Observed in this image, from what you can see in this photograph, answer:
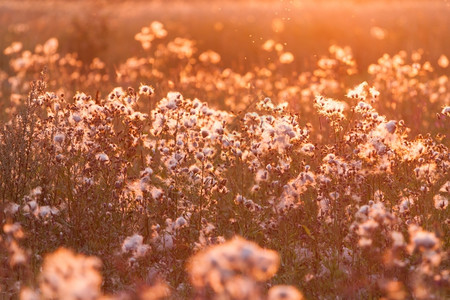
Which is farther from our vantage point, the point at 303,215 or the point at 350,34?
the point at 350,34

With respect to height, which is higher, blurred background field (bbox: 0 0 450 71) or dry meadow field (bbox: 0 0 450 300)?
blurred background field (bbox: 0 0 450 71)

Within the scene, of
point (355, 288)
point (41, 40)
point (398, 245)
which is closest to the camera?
point (398, 245)

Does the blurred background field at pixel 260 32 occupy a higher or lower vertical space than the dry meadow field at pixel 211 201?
higher

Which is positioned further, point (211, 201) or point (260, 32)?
point (260, 32)

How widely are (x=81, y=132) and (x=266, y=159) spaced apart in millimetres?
1392

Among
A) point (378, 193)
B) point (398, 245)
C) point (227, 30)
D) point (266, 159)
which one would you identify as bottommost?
point (398, 245)

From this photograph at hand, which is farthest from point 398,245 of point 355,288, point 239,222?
point 239,222

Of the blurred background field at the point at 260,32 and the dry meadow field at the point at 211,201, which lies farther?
the blurred background field at the point at 260,32

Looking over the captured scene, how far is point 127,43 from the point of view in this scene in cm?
1988

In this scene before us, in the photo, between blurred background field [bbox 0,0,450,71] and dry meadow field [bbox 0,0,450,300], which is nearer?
dry meadow field [bbox 0,0,450,300]

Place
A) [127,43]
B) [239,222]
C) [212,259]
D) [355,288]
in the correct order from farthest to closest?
[127,43] < [239,222] < [355,288] < [212,259]

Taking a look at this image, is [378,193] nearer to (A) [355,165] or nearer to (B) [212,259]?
(A) [355,165]

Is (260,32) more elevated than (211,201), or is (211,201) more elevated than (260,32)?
(260,32)

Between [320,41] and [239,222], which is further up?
[320,41]
